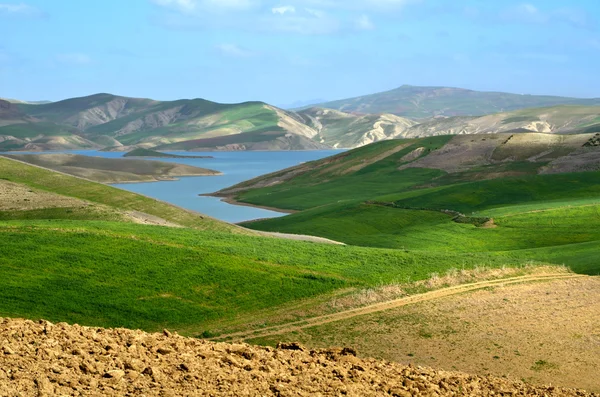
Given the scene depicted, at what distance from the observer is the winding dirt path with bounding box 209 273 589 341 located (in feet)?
101

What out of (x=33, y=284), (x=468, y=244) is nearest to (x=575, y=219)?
(x=468, y=244)

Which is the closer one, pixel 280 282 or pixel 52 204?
pixel 280 282

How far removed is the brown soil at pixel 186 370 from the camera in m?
16.8

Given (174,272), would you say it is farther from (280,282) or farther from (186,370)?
(186,370)

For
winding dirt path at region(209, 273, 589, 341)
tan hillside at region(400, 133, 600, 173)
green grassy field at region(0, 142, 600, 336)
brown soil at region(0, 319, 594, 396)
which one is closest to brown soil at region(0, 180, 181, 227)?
green grassy field at region(0, 142, 600, 336)

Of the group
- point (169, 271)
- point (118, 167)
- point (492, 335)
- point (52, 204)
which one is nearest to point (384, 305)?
point (492, 335)

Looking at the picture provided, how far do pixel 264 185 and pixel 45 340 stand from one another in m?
122

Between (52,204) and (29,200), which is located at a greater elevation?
(29,200)

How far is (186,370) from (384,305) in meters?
17.9

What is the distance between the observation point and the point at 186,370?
1816 cm

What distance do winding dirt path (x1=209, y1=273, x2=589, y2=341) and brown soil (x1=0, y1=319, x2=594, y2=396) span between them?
29.9 ft

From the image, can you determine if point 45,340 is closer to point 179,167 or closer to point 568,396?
point 568,396

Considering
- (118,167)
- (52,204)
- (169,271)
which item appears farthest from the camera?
(118,167)

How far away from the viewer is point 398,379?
19.7 m
